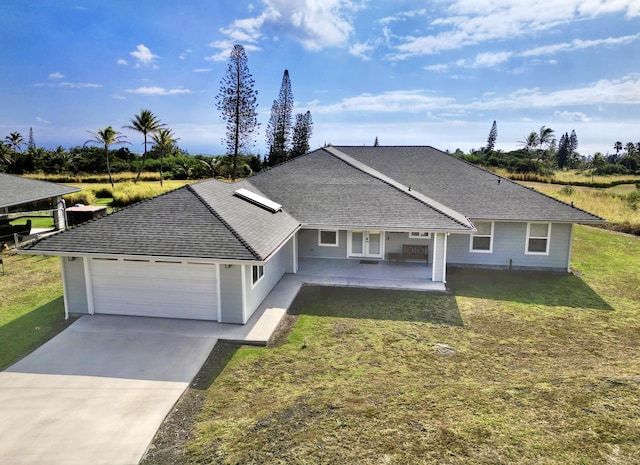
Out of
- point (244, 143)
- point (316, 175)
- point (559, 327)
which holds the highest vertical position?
point (244, 143)

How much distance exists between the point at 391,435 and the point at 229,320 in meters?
6.25

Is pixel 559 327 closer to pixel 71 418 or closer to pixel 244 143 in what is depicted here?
pixel 71 418

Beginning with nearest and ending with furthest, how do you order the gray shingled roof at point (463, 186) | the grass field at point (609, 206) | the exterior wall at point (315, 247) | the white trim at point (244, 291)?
the white trim at point (244, 291), the gray shingled roof at point (463, 186), the exterior wall at point (315, 247), the grass field at point (609, 206)

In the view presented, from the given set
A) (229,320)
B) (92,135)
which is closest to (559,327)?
(229,320)

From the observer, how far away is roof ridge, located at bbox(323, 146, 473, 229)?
15.9 m

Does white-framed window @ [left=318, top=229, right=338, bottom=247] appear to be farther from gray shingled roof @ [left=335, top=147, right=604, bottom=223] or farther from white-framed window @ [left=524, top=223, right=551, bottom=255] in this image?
white-framed window @ [left=524, top=223, right=551, bottom=255]

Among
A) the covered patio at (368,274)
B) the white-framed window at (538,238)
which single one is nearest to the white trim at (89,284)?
the covered patio at (368,274)

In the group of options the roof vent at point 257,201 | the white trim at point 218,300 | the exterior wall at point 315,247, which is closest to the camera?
the white trim at point 218,300

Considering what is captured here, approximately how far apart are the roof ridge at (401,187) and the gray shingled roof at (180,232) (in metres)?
6.14

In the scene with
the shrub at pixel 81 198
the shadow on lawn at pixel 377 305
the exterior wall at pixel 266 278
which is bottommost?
the shadow on lawn at pixel 377 305

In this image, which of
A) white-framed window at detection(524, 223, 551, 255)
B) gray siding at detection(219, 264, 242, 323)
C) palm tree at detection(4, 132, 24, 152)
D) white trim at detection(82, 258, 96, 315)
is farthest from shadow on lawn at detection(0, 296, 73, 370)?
palm tree at detection(4, 132, 24, 152)

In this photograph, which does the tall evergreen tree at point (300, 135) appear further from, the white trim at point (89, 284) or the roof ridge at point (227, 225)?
the white trim at point (89, 284)

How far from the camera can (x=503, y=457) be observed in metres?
5.84

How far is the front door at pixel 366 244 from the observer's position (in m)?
18.0
